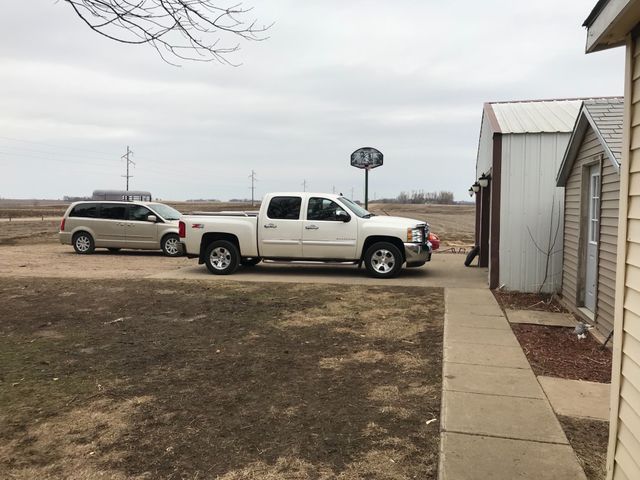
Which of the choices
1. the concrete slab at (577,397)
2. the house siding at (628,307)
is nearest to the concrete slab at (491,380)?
the concrete slab at (577,397)

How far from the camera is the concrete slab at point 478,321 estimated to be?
725cm

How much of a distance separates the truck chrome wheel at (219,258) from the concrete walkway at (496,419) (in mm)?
6596

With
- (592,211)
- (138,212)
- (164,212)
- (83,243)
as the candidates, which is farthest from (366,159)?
(592,211)

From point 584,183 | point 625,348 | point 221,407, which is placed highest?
point 584,183

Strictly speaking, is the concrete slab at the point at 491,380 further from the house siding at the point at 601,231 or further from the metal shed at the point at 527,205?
the metal shed at the point at 527,205

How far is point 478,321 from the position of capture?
750cm

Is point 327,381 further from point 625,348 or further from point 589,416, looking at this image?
point 625,348

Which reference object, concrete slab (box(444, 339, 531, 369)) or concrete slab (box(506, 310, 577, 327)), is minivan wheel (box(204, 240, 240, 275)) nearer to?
concrete slab (box(506, 310, 577, 327))

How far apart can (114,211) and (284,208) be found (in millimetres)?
7320

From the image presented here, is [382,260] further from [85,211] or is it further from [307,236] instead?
[85,211]

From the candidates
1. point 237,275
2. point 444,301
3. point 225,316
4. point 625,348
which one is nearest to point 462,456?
point 625,348

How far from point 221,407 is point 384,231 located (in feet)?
24.4

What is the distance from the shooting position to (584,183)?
26.4 ft

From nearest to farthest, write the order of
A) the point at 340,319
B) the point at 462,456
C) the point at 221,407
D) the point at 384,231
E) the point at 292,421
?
the point at 462,456 < the point at 292,421 < the point at 221,407 < the point at 340,319 < the point at 384,231
